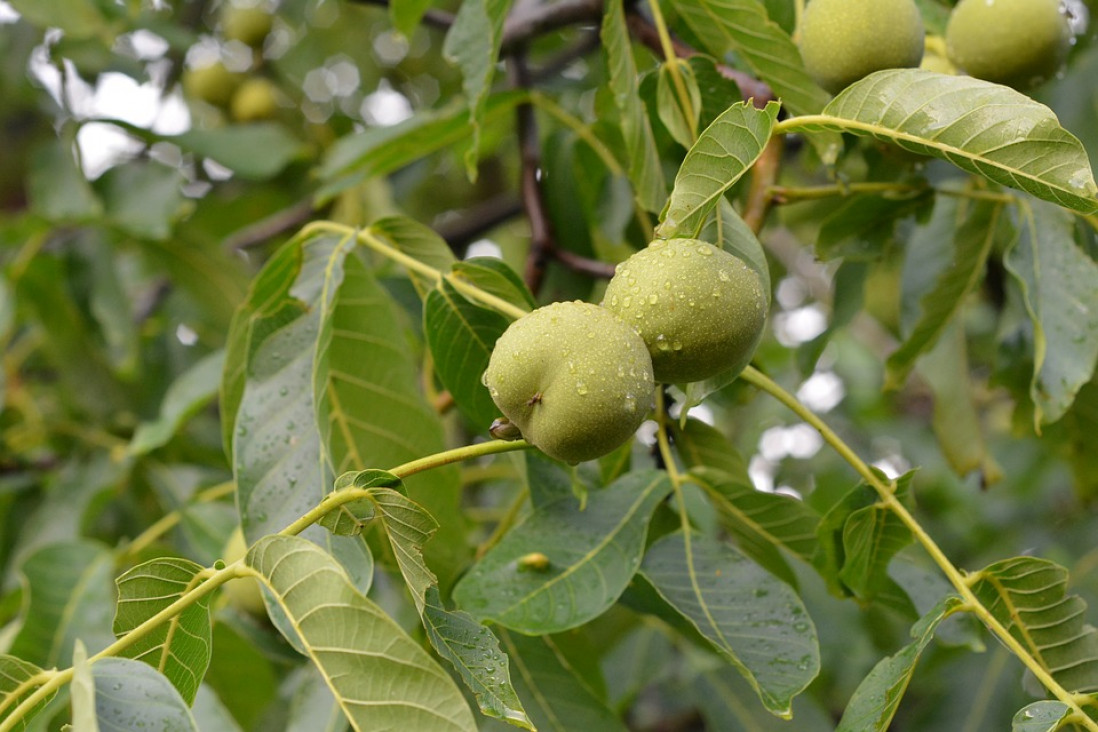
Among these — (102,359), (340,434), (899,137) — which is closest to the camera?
(899,137)

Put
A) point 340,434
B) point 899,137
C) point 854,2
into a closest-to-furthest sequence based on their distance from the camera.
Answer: point 899,137 < point 854,2 < point 340,434

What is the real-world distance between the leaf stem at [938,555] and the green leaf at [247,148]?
4.67ft

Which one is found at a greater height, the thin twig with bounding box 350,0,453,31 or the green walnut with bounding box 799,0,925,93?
the green walnut with bounding box 799,0,925,93

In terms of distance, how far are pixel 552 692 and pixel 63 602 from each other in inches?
26.4

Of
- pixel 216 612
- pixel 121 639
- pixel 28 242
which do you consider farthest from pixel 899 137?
pixel 28 242

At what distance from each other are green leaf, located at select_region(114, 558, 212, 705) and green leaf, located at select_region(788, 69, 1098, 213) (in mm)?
571

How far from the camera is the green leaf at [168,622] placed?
771 mm

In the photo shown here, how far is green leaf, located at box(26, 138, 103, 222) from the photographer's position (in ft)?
6.04

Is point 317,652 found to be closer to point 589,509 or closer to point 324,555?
point 324,555

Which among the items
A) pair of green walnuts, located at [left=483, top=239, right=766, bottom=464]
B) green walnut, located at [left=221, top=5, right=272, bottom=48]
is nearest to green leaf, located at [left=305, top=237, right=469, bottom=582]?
pair of green walnuts, located at [left=483, top=239, right=766, bottom=464]

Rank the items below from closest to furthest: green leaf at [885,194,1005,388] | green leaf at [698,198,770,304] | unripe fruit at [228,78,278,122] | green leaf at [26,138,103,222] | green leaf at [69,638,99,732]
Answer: green leaf at [69,638,99,732] < green leaf at [698,198,770,304] < green leaf at [885,194,1005,388] < green leaf at [26,138,103,222] < unripe fruit at [228,78,278,122]

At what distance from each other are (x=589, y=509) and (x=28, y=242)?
1.30 metres

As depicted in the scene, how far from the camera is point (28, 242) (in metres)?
1.87

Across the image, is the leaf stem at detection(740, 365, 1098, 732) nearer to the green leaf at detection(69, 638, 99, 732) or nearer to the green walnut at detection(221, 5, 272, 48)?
the green leaf at detection(69, 638, 99, 732)
